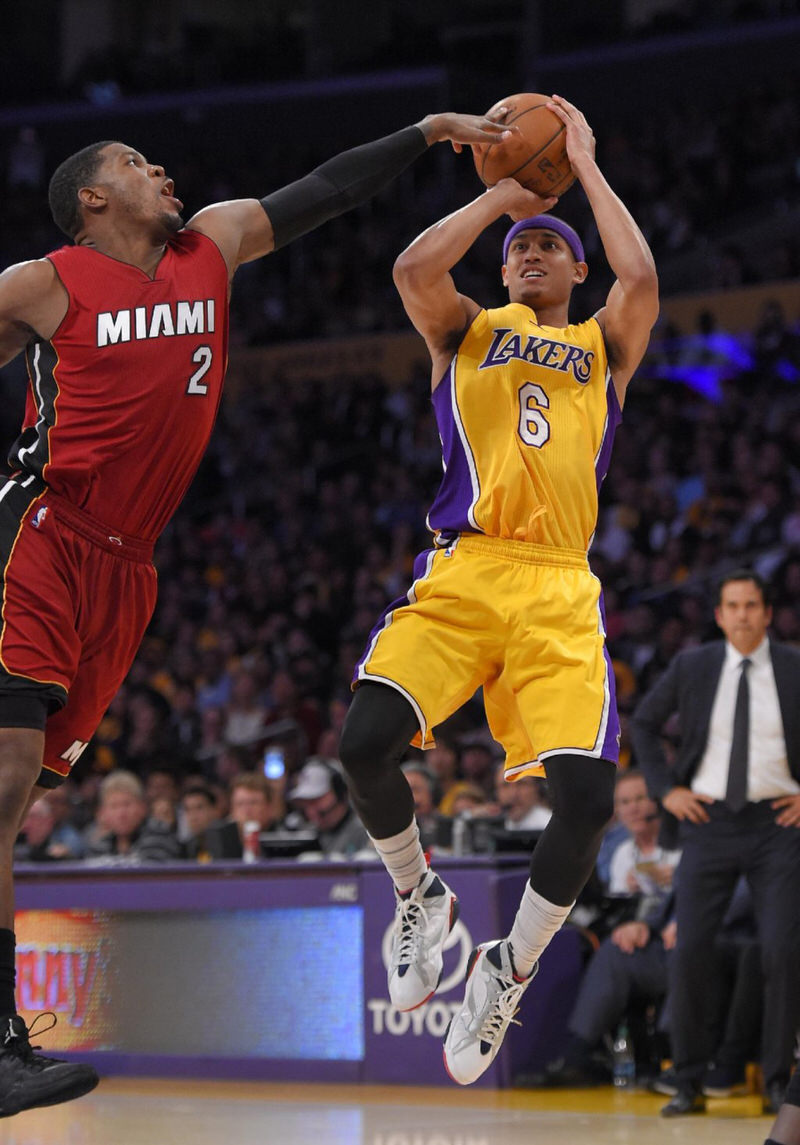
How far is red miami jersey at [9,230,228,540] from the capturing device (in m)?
4.57

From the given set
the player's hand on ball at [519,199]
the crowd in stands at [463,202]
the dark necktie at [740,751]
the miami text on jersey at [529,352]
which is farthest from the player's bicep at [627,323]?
the crowd in stands at [463,202]

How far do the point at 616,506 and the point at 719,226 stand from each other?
5822 millimetres

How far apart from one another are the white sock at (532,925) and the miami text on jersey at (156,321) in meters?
1.93

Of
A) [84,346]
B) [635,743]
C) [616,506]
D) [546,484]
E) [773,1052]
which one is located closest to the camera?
[84,346]

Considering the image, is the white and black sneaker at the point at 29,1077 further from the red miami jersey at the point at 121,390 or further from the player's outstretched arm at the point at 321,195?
the player's outstretched arm at the point at 321,195

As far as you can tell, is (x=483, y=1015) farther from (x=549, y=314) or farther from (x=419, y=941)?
(x=549, y=314)

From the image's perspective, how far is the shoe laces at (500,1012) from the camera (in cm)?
494

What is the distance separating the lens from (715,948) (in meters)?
7.72

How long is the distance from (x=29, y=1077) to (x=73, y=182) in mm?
2479

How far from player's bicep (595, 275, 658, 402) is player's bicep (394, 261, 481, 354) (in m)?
0.46

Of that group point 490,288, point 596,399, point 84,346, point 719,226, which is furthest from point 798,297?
point 84,346

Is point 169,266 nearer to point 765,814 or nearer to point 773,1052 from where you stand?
point 765,814

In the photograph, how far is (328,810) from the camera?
10.2 meters

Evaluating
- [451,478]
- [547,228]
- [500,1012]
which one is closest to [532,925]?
[500,1012]
